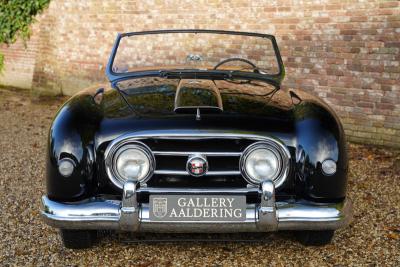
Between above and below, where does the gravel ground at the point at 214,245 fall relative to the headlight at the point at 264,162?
below

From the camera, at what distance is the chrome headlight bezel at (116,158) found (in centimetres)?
310

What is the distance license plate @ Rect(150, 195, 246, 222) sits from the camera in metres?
3.04

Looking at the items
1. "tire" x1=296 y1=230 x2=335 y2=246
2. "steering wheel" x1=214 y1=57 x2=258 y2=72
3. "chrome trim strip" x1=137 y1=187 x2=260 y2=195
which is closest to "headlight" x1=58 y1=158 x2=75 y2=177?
"chrome trim strip" x1=137 y1=187 x2=260 y2=195

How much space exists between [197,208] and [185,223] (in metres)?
0.11

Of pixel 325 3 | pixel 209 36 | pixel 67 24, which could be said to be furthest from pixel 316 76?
pixel 67 24

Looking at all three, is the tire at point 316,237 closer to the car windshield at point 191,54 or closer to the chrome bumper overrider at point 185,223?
the chrome bumper overrider at point 185,223

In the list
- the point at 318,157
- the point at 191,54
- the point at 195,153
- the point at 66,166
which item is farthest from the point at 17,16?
the point at 318,157

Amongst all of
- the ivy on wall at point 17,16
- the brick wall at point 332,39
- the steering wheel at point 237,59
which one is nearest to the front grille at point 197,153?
the steering wheel at point 237,59

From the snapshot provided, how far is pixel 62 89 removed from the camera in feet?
34.6

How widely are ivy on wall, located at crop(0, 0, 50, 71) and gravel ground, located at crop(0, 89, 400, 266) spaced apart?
5977mm

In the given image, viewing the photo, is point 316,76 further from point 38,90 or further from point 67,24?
point 38,90

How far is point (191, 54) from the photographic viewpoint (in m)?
4.48

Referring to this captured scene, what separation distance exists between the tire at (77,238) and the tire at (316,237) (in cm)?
136

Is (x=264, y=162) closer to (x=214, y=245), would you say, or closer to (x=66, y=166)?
(x=214, y=245)
